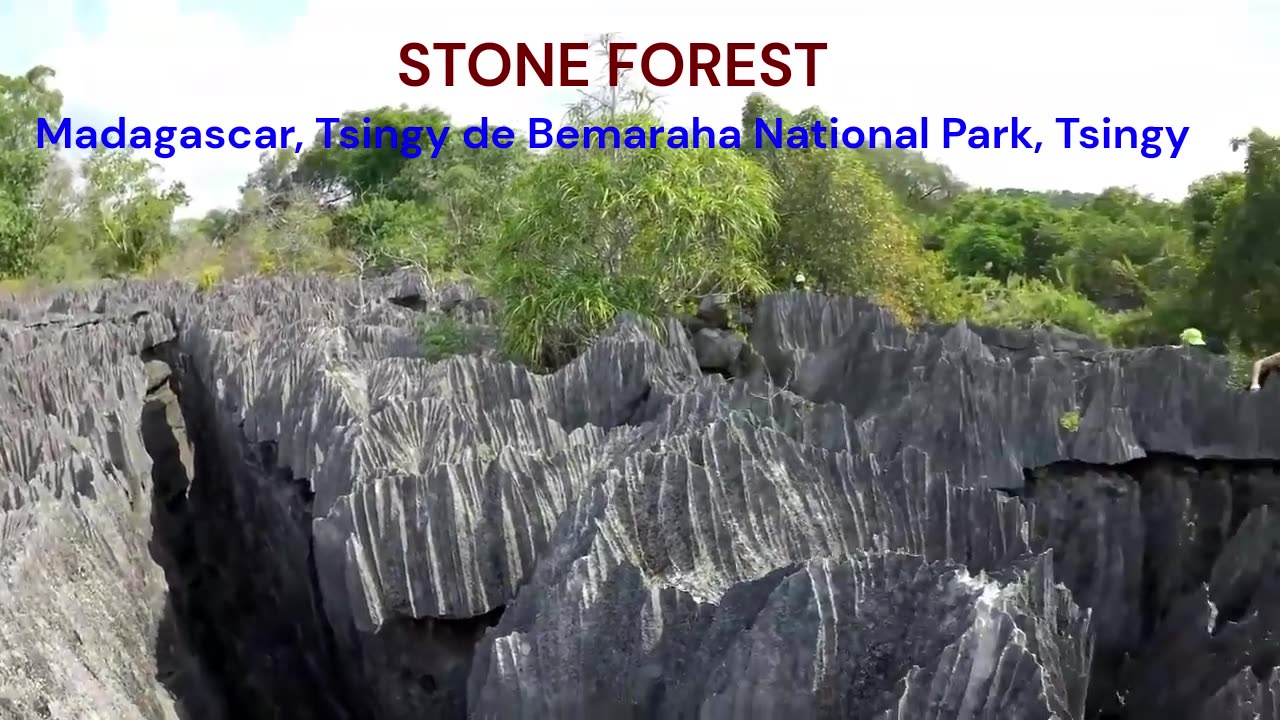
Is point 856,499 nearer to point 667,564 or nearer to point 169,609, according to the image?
point 667,564

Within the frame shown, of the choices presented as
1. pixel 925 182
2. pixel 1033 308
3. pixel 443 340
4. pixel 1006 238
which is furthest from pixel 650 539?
pixel 925 182

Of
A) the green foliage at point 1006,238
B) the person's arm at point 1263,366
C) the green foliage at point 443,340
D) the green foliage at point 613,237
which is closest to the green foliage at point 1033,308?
the green foliage at point 1006,238

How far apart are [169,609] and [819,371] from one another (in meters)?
2.63

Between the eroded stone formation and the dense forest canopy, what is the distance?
85 centimetres

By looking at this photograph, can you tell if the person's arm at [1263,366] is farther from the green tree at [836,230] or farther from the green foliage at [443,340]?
the green foliage at [443,340]

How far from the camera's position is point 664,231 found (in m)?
4.91

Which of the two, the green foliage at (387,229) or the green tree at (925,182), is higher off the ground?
the green tree at (925,182)

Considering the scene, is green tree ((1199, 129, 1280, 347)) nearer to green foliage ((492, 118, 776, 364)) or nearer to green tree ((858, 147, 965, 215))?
green foliage ((492, 118, 776, 364))

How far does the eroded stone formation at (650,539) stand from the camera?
165cm

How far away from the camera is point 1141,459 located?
307cm

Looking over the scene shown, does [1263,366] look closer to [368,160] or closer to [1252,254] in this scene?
[1252,254]

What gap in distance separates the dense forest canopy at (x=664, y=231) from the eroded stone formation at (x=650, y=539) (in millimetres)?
847

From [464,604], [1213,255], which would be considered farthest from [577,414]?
[1213,255]

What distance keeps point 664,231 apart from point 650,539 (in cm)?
299
